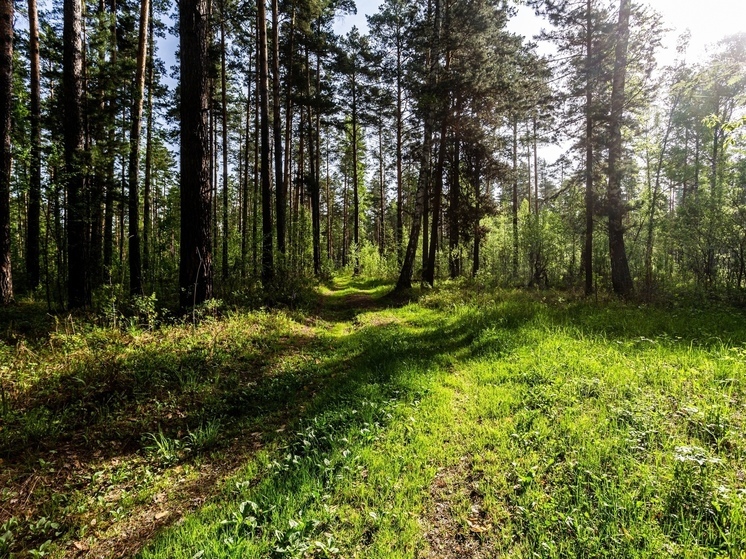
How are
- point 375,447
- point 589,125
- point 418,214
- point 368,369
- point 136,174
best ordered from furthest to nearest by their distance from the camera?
point 418,214
point 589,125
point 136,174
point 368,369
point 375,447

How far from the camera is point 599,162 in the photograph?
1295 centimetres

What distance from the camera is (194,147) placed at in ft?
21.6

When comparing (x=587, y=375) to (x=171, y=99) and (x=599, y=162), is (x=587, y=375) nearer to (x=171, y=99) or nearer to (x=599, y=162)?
(x=599, y=162)

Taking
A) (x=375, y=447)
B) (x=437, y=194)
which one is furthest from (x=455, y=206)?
(x=375, y=447)

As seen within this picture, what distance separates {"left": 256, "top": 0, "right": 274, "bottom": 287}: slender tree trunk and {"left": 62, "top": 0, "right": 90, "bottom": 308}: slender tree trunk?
4.91 m

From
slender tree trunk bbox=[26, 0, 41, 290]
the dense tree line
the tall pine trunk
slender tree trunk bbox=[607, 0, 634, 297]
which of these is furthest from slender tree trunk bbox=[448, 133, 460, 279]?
slender tree trunk bbox=[26, 0, 41, 290]

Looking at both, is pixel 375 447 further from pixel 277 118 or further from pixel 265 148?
pixel 277 118

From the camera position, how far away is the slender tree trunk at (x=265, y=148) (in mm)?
11508

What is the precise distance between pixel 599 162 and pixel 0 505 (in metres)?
17.3

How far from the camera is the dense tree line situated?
24.3 ft

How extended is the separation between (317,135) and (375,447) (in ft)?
70.1

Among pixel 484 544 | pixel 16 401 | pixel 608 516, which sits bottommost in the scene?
pixel 484 544

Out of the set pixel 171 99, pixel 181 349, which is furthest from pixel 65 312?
pixel 171 99

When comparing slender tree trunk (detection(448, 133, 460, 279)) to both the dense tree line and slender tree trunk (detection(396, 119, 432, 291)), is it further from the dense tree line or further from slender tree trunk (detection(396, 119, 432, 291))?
slender tree trunk (detection(396, 119, 432, 291))
